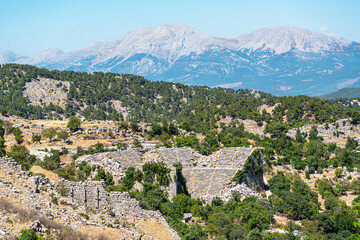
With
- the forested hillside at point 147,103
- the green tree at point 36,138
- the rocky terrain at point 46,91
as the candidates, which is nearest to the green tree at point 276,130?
the forested hillside at point 147,103

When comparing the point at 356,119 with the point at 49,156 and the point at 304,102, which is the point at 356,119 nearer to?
the point at 304,102

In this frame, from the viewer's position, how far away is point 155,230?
24078 mm

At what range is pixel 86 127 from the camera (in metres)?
74.1

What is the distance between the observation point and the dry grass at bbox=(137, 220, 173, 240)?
23.1 meters

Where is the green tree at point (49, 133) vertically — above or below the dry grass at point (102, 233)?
below

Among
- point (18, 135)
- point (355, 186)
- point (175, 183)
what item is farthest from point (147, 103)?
point (175, 183)

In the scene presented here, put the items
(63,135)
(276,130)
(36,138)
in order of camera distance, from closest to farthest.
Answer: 1. (63,135)
2. (36,138)
3. (276,130)

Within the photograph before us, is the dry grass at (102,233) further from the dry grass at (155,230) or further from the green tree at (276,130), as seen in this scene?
the green tree at (276,130)

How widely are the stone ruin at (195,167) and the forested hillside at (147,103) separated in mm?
51531

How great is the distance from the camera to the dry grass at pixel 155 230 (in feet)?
75.8

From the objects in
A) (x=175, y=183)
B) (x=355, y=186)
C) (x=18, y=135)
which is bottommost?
(x=355, y=186)

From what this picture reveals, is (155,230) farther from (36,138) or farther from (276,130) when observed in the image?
(276,130)

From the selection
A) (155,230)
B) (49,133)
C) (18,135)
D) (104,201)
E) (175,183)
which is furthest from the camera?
(18,135)

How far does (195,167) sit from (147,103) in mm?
120934
